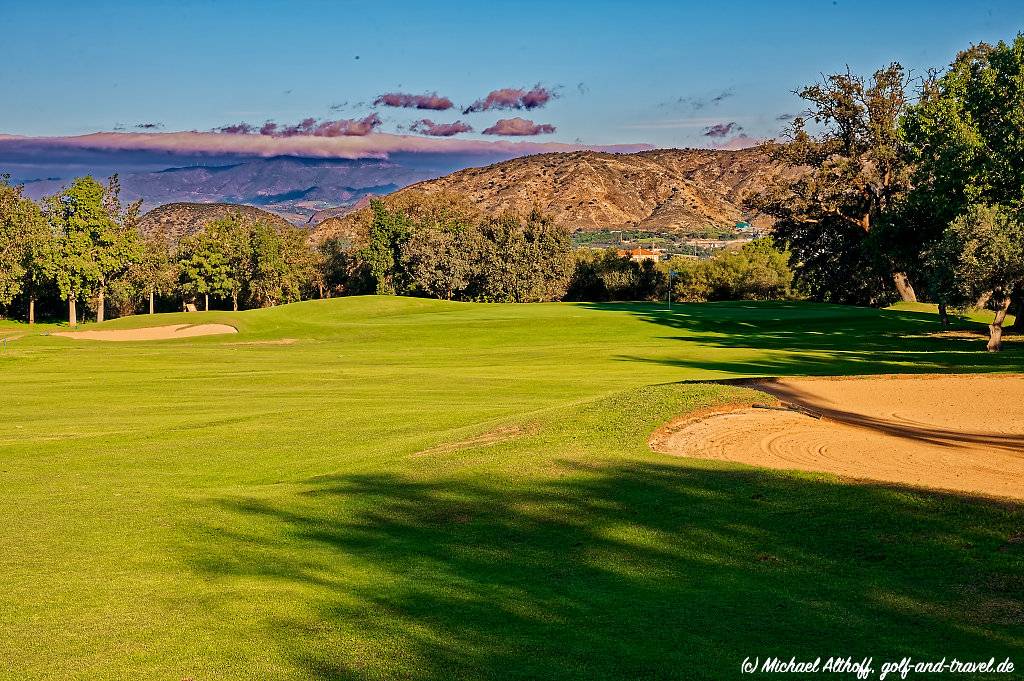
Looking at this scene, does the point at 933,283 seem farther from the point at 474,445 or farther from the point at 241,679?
the point at 241,679

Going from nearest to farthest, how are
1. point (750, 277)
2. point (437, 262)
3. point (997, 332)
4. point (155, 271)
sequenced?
point (997, 332), point (155, 271), point (750, 277), point (437, 262)

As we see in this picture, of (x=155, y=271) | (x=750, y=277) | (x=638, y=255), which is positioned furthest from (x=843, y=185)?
(x=638, y=255)

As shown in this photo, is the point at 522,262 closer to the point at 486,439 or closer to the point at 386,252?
the point at 386,252

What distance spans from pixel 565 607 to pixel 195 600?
380 cm

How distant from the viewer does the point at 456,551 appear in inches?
436

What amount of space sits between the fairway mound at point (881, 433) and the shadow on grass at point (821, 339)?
22.3 ft

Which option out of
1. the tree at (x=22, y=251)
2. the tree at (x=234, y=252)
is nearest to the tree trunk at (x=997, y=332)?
the tree at (x=22, y=251)

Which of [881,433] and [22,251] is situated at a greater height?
[22,251]

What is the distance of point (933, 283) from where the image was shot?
36.7m

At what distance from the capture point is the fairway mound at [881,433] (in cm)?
1366

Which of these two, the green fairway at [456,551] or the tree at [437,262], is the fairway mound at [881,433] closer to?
the green fairway at [456,551]

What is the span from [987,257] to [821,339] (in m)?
11.8

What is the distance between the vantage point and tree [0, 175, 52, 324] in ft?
267

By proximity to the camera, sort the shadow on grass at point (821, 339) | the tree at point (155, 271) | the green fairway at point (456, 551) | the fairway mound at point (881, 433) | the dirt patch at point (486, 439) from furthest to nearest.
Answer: the tree at point (155, 271)
the shadow on grass at point (821, 339)
the dirt patch at point (486, 439)
the fairway mound at point (881, 433)
the green fairway at point (456, 551)
